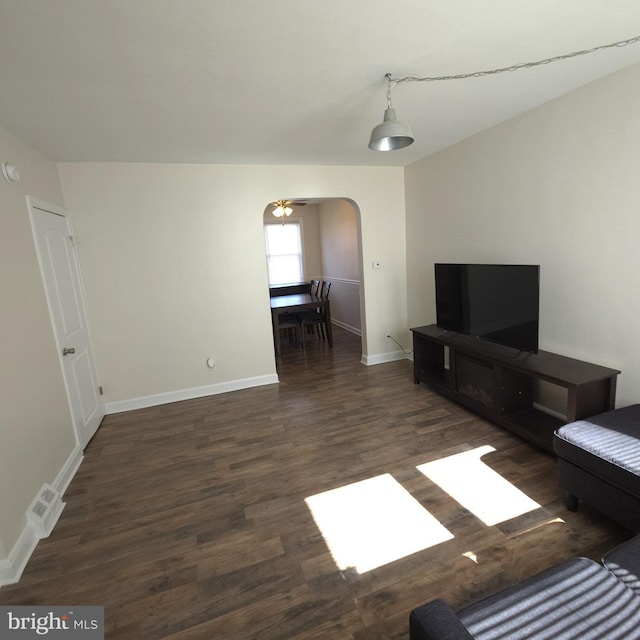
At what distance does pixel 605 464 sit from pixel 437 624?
125 centimetres

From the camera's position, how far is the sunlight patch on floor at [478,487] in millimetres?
1984

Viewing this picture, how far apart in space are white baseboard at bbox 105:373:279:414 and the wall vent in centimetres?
150

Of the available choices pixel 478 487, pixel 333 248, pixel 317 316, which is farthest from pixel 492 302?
pixel 333 248

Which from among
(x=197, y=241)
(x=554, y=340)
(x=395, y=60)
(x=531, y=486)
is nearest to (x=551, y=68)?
(x=395, y=60)

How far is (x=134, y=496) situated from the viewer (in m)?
2.33

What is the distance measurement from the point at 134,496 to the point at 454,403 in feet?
9.22

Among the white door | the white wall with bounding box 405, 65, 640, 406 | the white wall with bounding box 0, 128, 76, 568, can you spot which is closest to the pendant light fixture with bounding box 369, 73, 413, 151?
the white wall with bounding box 405, 65, 640, 406

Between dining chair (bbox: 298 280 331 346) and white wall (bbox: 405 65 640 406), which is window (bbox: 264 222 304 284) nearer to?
dining chair (bbox: 298 280 331 346)

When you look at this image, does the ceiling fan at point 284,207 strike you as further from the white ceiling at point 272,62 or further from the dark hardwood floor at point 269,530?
the dark hardwood floor at point 269,530

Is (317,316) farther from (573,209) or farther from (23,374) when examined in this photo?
(23,374)

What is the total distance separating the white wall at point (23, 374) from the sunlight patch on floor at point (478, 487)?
2447 mm

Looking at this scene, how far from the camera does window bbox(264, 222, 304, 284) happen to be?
760 centimetres

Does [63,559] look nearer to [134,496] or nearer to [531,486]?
[134,496]

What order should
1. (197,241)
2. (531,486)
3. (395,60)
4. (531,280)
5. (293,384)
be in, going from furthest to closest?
(293,384)
(197,241)
(531,280)
(531,486)
(395,60)
